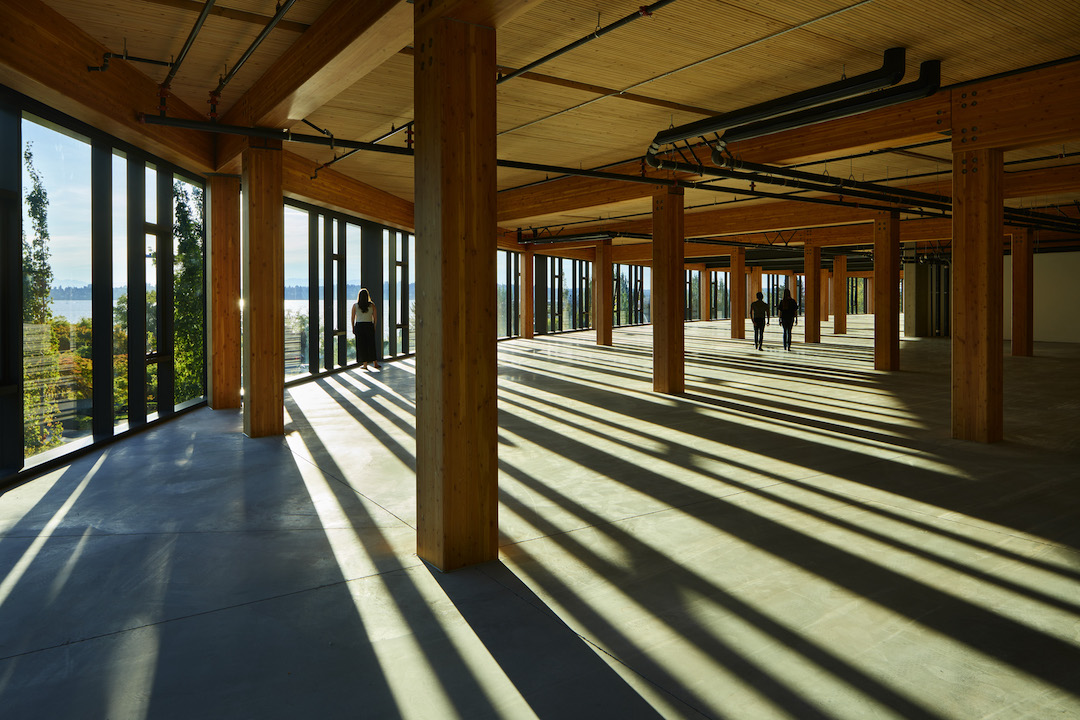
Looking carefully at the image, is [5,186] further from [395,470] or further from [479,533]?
[479,533]

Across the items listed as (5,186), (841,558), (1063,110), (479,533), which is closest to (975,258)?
(1063,110)

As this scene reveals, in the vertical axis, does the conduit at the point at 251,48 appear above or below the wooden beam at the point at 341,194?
below

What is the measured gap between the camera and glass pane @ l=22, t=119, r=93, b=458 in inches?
269

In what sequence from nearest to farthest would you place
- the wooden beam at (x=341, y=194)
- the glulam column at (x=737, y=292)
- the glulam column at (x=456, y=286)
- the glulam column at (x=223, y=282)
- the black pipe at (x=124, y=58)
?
1. the glulam column at (x=456, y=286)
2. the black pipe at (x=124, y=58)
3. the glulam column at (x=223, y=282)
4. the wooden beam at (x=341, y=194)
5. the glulam column at (x=737, y=292)

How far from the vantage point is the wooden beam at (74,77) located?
5.61 m

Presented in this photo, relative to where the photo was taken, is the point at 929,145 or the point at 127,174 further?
the point at 929,145

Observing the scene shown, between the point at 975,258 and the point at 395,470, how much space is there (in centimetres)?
704

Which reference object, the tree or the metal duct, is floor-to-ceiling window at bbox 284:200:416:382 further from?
the metal duct

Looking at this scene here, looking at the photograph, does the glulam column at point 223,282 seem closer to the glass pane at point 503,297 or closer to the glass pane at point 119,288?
the glass pane at point 119,288

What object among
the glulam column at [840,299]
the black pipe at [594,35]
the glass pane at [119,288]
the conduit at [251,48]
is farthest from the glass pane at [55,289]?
the glulam column at [840,299]

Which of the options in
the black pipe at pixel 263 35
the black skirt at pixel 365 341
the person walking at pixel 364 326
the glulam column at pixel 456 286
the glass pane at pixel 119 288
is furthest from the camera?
the black skirt at pixel 365 341

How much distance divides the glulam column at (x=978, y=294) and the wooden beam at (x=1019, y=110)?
254mm

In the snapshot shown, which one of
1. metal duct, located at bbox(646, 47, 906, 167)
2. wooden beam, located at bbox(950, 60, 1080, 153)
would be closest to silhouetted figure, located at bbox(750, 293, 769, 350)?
wooden beam, located at bbox(950, 60, 1080, 153)

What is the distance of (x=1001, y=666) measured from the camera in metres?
3.11
